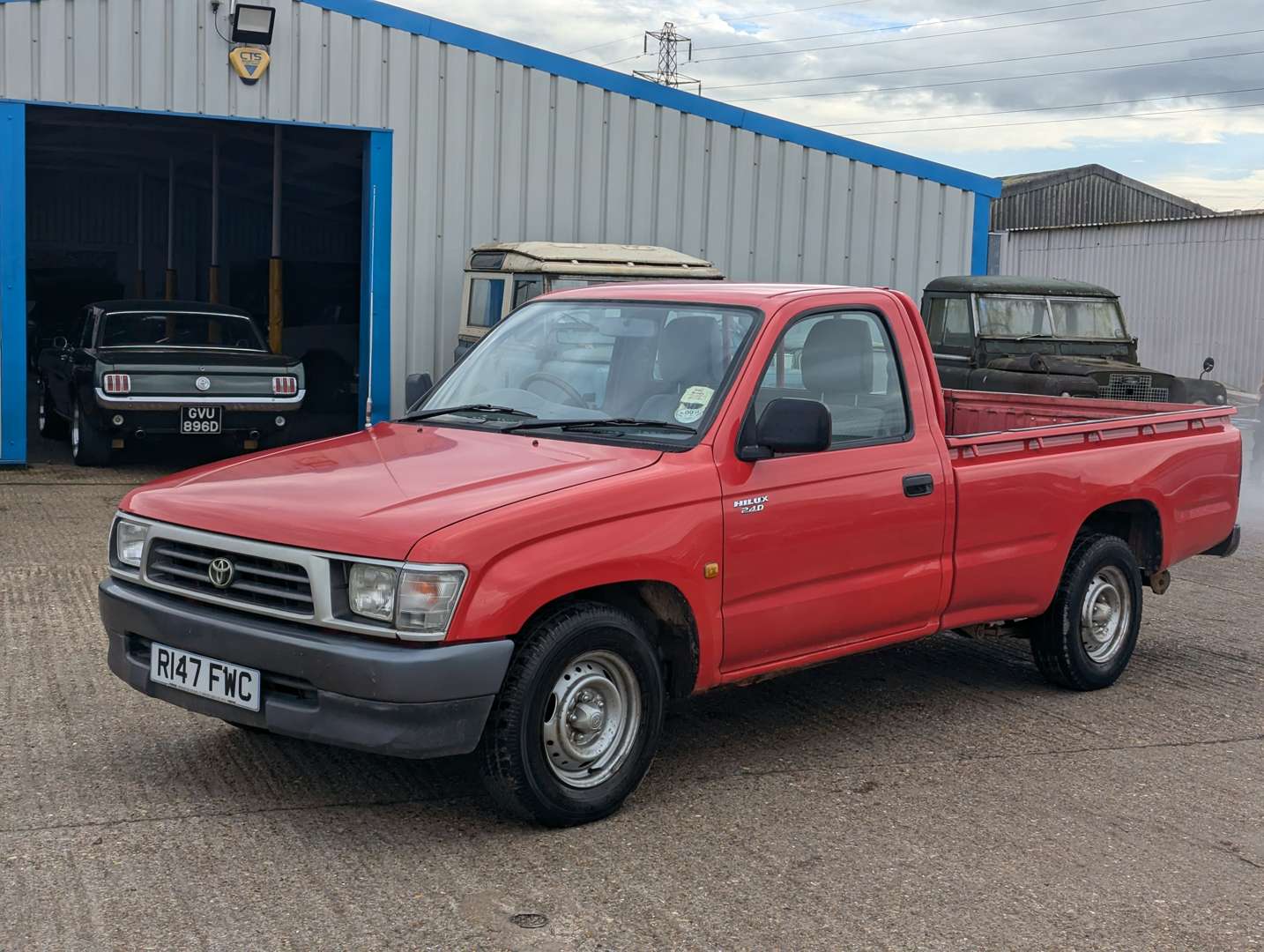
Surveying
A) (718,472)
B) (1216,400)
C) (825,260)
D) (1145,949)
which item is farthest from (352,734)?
A: (825,260)

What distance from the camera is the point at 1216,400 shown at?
1315cm

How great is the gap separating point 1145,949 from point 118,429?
401 inches

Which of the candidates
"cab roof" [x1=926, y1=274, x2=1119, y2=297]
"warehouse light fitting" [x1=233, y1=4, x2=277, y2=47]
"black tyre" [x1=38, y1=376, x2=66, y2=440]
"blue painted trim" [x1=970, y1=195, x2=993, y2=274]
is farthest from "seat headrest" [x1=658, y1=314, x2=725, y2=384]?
"blue painted trim" [x1=970, y1=195, x2=993, y2=274]

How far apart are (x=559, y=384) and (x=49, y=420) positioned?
12.0 meters

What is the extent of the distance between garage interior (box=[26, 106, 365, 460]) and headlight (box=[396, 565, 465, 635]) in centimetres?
1237

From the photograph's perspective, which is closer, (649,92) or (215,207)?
(649,92)

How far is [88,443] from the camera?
13.2m

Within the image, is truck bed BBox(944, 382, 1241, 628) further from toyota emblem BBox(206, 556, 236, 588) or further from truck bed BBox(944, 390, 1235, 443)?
toyota emblem BBox(206, 556, 236, 588)

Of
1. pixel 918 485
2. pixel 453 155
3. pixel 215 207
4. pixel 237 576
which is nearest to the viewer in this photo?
pixel 237 576

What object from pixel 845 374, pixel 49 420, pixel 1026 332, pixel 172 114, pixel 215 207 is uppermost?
pixel 172 114

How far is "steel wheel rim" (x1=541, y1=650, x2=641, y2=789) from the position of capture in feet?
14.5

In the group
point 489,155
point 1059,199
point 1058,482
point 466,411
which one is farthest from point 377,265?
point 1059,199

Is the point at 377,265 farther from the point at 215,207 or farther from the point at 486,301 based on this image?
the point at 215,207

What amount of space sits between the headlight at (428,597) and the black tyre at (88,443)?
32.1 ft
